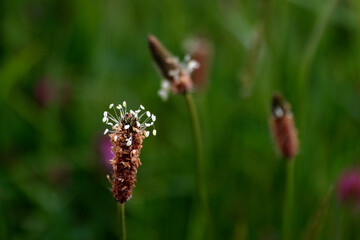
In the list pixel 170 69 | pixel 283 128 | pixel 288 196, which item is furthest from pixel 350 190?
pixel 170 69

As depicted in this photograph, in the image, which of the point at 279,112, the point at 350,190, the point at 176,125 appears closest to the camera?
the point at 279,112

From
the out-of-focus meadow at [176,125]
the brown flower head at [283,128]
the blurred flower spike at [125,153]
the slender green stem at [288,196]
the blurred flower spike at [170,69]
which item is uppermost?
the out-of-focus meadow at [176,125]

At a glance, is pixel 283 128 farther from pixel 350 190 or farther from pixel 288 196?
pixel 350 190

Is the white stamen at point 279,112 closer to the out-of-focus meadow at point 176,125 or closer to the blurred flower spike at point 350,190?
the out-of-focus meadow at point 176,125

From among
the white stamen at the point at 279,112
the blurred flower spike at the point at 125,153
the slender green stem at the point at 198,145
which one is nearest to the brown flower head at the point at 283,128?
the white stamen at the point at 279,112

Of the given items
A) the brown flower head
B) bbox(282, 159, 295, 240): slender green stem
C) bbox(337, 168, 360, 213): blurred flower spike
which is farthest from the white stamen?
bbox(337, 168, 360, 213): blurred flower spike

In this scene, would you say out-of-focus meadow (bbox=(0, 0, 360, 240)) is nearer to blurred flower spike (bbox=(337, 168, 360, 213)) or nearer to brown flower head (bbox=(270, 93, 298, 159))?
blurred flower spike (bbox=(337, 168, 360, 213))

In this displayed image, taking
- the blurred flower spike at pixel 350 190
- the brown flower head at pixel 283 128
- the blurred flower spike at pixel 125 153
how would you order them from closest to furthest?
1. the blurred flower spike at pixel 125 153
2. the brown flower head at pixel 283 128
3. the blurred flower spike at pixel 350 190
